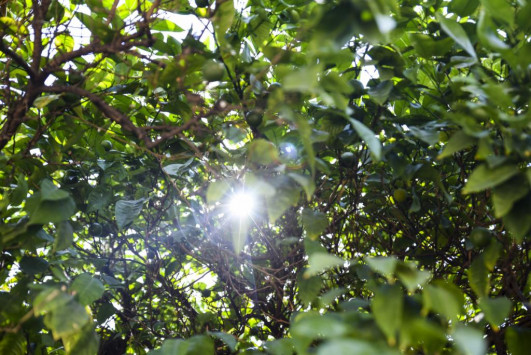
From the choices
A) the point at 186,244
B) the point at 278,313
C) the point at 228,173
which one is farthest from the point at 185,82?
the point at 278,313

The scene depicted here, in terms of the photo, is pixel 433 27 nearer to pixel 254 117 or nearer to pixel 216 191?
pixel 254 117

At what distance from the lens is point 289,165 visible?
1073 mm

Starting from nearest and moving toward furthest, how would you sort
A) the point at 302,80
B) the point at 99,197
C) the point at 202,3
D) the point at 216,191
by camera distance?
the point at 302,80
the point at 216,191
the point at 202,3
the point at 99,197

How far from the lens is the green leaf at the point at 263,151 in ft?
3.05

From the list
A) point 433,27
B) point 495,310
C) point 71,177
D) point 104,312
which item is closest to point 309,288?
point 495,310

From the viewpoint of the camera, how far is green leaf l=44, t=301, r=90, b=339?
826 mm

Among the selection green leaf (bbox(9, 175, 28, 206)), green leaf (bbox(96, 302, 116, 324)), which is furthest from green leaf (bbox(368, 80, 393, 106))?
green leaf (bbox(96, 302, 116, 324))

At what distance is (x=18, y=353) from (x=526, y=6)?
137cm

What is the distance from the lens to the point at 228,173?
1.45 metres

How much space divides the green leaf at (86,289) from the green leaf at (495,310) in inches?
26.8

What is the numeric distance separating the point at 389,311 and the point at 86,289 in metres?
0.57

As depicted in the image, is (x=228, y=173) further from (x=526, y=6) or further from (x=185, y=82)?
(x=526, y=6)

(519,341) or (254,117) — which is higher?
(254,117)

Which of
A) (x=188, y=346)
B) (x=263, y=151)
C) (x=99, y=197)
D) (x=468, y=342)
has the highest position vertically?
(x=99, y=197)
